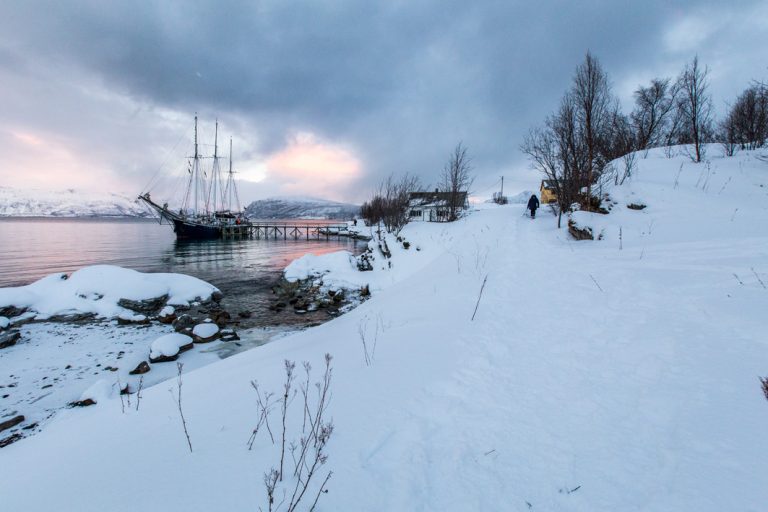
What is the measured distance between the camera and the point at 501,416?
2844 millimetres

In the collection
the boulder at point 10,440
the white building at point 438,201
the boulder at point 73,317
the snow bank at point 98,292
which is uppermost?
the white building at point 438,201

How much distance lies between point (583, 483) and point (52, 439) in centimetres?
611

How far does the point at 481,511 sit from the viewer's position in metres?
1.93

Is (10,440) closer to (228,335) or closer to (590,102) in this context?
(228,335)

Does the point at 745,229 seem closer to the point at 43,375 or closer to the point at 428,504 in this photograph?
the point at 428,504

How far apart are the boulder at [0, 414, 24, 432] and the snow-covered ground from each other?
0.64 m

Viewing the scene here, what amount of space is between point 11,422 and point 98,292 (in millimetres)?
8290

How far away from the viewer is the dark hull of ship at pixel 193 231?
166 ft

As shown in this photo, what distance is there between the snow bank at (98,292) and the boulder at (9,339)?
2022 mm

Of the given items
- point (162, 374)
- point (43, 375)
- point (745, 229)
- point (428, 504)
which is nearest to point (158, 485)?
point (428, 504)

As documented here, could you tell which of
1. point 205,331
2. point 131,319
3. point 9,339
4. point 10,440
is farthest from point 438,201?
point 10,440

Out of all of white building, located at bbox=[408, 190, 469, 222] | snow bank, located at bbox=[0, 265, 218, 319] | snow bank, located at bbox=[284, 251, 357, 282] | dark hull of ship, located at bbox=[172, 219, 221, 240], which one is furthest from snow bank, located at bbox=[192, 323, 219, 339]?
dark hull of ship, located at bbox=[172, 219, 221, 240]

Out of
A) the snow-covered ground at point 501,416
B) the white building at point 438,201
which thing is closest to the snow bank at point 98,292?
the snow-covered ground at point 501,416

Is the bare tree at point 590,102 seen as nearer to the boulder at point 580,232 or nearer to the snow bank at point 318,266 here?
the boulder at point 580,232
